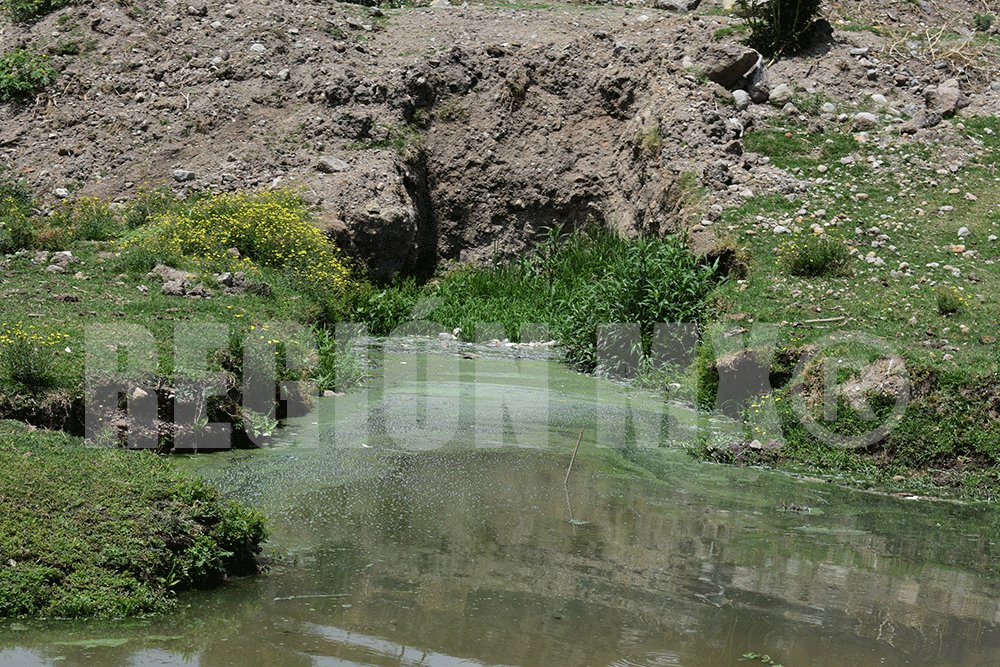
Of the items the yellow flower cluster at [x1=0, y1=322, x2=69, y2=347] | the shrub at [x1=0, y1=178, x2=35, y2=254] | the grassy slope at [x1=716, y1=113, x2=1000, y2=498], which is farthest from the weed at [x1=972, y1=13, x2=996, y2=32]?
the yellow flower cluster at [x1=0, y1=322, x2=69, y2=347]

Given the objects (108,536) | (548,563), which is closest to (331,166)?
(548,563)

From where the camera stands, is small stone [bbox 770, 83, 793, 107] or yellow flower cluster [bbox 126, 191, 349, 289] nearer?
yellow flower cluster [bbox 126, 191, 349, 289]

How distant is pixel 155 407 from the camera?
731 centimetres

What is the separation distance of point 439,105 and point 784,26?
13.1ft

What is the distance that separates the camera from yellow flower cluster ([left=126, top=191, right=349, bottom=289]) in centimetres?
1091

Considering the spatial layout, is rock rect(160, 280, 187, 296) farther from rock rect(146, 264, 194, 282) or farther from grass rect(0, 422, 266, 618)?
grass rect(0, 422, 266, 618)

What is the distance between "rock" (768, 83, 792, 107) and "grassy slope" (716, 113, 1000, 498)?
1.79ft

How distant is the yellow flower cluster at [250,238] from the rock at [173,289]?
0.92 metres

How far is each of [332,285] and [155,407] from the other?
13.9ft

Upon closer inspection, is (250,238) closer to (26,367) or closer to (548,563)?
(26,367)

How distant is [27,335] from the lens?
24.8 ft

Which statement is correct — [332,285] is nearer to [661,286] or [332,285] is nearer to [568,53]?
[661,286]

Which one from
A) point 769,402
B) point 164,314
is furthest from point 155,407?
point 769,402

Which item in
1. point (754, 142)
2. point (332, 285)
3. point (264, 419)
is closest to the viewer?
point (264, 419)
